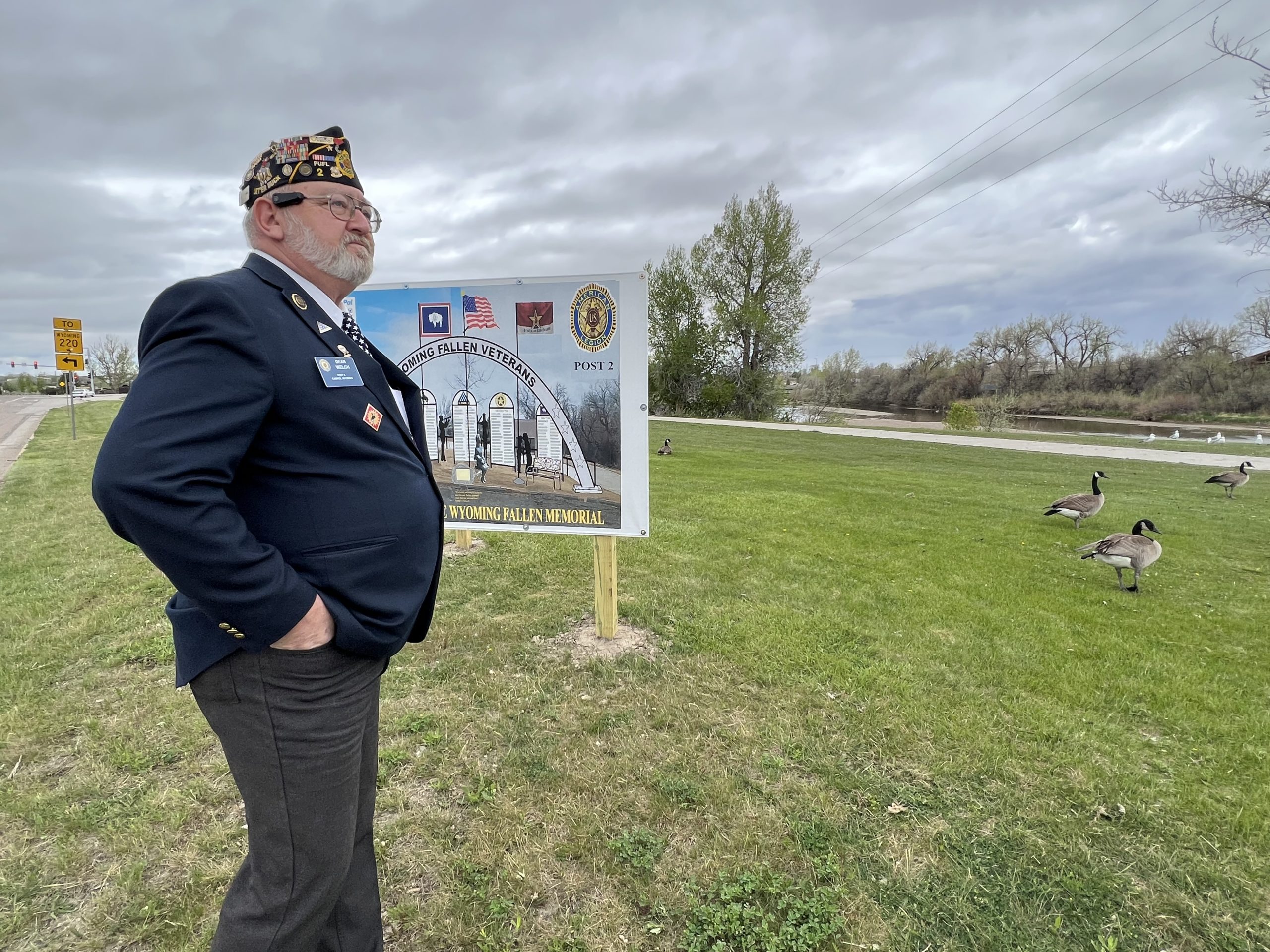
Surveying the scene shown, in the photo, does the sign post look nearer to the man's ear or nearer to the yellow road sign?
the yellow road sign

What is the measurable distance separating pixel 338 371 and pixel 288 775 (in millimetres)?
967

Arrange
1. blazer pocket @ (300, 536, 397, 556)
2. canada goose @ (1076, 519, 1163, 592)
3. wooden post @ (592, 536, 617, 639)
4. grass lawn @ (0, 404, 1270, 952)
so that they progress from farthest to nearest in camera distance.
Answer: canada goose @ (1076, 519, 1163, 592) → wooden post @ (592, 536, 617, 639) → grass lawn @ (0, 404, 1270, 952) → blazer pocket @ (300, 536, 397, 556)

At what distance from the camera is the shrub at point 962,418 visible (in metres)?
33.4

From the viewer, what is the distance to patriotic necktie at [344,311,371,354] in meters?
1.61

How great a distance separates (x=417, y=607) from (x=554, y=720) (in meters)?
2.30

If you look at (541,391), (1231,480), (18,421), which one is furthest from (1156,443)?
(18,421)

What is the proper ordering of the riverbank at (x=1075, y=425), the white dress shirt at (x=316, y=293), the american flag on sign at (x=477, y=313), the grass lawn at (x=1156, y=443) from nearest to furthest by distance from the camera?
the white dress shirt at (x=316, y=293) → the american flag on sign at (x=477, y=313) → the grass lawn at (x=1156, y=443) → the riverbank at (x=1075, y=425)

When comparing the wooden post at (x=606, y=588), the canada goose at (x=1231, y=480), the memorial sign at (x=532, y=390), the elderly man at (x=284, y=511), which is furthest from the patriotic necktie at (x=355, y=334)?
the canada goose at (x=1231, y=480)

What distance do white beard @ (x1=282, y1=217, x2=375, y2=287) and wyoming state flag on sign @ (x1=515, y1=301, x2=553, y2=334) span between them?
254cm

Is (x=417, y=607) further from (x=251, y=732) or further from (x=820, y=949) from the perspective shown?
(x=820, y=949)

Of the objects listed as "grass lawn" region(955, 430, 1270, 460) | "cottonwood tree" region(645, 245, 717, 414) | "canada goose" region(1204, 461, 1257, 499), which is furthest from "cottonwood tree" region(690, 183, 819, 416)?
"canada goose" region(1204, 461, 1257, 499)

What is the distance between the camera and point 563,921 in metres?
2.27

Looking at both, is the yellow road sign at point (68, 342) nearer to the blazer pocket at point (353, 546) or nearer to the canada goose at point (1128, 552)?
the blazer pocket at point (353, 546)

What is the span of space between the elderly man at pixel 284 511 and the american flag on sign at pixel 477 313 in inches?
101
